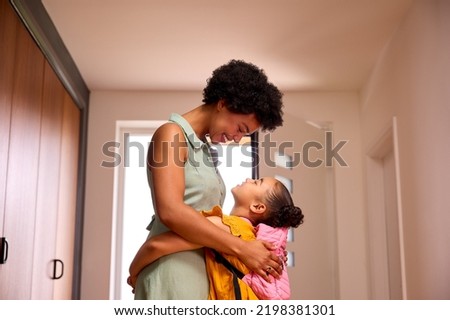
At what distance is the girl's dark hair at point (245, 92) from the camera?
4.98 ft

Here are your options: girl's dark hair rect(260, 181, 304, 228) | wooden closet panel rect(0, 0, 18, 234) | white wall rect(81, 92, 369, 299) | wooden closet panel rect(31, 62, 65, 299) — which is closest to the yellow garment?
girl's dark hair rect(260, 181, 304, 228)

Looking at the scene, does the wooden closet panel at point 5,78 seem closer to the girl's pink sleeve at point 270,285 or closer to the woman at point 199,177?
the woman at point 199,177

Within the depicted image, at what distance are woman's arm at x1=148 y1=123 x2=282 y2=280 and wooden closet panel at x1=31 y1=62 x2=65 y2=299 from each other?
5.50 ft

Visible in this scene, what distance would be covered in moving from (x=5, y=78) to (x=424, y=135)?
1.83 meters

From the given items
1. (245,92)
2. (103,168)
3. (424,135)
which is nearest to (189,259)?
(245,92)

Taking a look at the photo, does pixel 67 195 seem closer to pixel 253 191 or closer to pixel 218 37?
pixel 218 37

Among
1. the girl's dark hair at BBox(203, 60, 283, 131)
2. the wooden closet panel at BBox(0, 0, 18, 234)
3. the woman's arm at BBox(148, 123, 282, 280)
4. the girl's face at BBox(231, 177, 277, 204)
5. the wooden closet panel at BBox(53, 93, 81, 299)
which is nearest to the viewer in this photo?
the woman's arm at BBox(148, 123, 282, 280)

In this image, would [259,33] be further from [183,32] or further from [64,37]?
[64,37]

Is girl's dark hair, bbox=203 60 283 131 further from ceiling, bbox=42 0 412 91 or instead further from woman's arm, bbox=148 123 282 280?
ceiling, bbox=42 0 412 91

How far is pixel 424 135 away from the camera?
269 centimetres

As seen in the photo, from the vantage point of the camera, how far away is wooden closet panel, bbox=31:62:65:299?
9.51 ft

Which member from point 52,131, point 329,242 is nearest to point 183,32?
point 52,131

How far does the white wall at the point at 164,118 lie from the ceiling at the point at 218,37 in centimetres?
16

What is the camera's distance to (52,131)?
10.2ft
